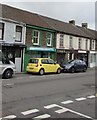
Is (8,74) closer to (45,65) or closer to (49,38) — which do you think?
(45,65)

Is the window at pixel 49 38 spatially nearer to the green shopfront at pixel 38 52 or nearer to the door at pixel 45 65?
the green shopfront at pixel 38 52

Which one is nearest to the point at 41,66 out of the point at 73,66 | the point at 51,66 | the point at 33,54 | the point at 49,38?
the point at 51,66

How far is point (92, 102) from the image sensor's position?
31.2 feet

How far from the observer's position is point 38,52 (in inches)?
1051

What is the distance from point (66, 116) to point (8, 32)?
16934 mm

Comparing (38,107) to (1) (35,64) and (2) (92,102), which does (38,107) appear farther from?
(1) (35,64)

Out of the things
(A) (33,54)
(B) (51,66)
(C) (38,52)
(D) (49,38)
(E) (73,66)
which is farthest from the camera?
(D) (49,38)

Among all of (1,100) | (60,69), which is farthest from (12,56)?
(1,100)

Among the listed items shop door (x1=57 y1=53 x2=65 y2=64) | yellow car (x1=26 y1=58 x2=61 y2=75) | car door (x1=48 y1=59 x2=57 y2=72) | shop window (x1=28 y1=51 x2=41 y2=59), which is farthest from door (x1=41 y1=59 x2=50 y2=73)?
shop door (x1=57 y1=53 x2=65 y2=64)

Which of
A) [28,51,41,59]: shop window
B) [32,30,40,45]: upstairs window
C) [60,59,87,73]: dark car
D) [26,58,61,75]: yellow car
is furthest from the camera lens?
[32,30,40,45]: upstairs window

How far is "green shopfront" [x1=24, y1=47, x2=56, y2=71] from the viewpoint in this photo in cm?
2491

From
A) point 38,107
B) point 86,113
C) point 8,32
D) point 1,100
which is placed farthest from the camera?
point 8,32

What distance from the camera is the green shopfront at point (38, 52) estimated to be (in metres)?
24.9

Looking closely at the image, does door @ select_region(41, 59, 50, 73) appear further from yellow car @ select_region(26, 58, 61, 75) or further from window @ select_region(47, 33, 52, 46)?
window @ select_region(47, 33, 52, 46)
